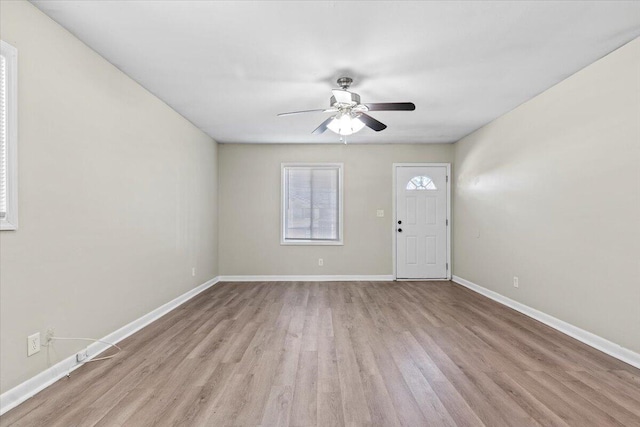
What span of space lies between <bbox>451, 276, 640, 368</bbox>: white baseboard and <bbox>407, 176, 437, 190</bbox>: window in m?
2.09

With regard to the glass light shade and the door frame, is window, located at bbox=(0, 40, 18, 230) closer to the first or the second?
the glass light shade

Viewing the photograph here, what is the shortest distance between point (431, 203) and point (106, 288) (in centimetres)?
497

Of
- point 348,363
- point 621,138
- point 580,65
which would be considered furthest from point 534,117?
point 348,363

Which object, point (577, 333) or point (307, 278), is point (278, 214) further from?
point (577, 333)

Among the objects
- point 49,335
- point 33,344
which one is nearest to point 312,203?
point 49,335

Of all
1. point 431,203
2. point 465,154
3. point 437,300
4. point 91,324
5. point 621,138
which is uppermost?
point 465,154

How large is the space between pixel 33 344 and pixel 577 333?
4.28 metres

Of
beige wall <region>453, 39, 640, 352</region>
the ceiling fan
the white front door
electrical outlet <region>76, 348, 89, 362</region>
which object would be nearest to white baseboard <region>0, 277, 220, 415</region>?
electrical outlet <region>76, 348, 89, 362</region>

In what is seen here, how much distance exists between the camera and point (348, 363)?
8.21 feet

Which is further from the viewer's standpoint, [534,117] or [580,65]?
[534,117]

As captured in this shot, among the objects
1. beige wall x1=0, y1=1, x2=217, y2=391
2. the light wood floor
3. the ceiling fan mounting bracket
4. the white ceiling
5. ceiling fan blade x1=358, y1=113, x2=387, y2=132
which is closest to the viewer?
the light wood floor

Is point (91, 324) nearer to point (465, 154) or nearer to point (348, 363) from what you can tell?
point (348, 363)

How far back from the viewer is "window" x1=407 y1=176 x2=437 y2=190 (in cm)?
590

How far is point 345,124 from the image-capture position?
3320 mm
